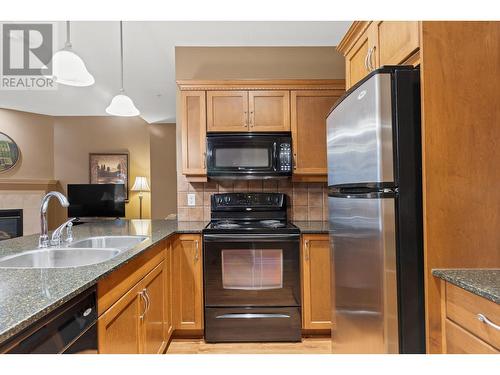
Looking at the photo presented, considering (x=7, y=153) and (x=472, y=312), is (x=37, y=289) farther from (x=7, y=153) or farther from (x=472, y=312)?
(x=7, y=153)

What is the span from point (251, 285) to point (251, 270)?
0.12m

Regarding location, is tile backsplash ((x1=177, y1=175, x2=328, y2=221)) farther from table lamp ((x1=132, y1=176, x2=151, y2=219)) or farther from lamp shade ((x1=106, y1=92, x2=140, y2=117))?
table lamp ((x1=132, y1=176, x2=151, y2=219))

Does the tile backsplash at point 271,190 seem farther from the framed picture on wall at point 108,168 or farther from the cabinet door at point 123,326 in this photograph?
the framed picture on wall at point 108,168

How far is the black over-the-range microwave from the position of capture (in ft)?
8.14

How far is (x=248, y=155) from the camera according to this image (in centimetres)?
250

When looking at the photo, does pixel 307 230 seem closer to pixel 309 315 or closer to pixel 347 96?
pixel 309 315

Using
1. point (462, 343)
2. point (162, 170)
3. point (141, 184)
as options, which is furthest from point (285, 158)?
point (141, 184)

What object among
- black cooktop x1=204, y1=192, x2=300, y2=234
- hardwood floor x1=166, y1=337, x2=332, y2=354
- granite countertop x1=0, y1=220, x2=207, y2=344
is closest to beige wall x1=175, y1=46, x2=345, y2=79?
black cooktop x1=204, y1=192, x2=300, y2=234

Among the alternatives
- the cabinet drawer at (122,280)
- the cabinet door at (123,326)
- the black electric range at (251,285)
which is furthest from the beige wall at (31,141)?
the cabinet door at (123,326)

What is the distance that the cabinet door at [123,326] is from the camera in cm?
Result: 109

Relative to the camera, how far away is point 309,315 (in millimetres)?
2264

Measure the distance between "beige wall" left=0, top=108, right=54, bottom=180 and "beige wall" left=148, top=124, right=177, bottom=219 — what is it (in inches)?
80.1
